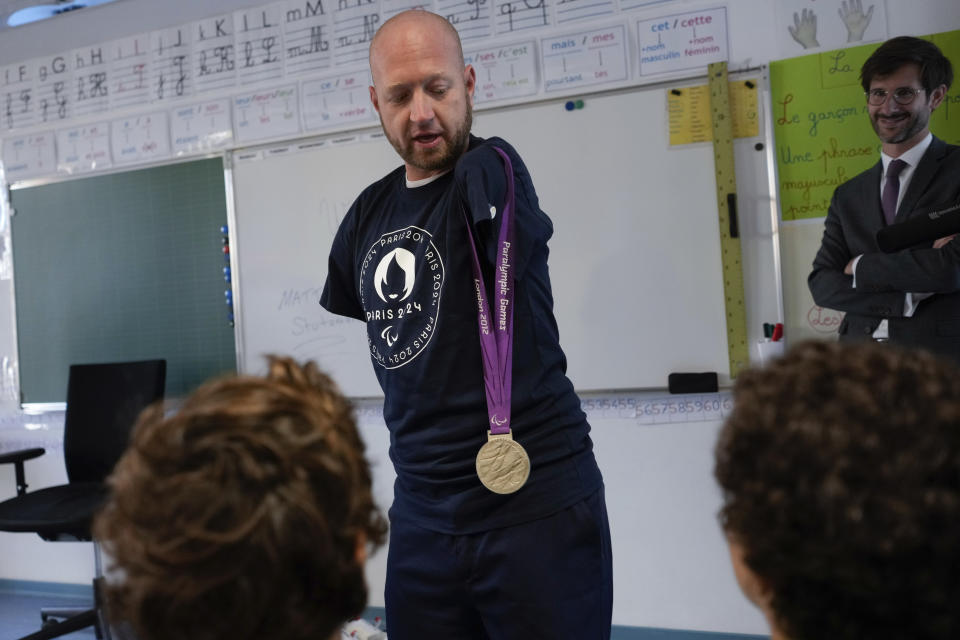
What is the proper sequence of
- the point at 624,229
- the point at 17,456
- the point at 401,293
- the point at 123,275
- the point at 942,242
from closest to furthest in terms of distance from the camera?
the point at 401,293 < the point at 942,242 < the point at 624,229 < the point at 17,456 < the point at 123,275

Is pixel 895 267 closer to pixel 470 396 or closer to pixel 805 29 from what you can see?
pixel 805 29

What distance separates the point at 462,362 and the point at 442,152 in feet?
1.20

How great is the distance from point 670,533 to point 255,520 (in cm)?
235

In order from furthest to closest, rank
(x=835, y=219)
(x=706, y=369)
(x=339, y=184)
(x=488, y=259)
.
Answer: (x=339, y=184)
(x=706, y=369)
(x=835, y=219)
(x=488, y=259)

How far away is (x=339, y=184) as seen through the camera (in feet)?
10.2

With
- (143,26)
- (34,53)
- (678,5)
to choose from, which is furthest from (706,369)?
(34,53)

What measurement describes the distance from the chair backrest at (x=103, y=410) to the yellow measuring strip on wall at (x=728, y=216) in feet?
6.95

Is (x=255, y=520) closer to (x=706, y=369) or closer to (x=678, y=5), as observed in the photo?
(x=706, y=369)

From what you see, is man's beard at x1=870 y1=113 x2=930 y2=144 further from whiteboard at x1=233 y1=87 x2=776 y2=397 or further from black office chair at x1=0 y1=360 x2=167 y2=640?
black office chair at x1=0 y1=360 x2=167 y2=640

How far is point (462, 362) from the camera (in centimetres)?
129

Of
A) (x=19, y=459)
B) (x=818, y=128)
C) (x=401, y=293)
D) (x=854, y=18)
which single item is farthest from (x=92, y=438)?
(x=854, y=18)

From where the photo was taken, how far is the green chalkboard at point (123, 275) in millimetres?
3348

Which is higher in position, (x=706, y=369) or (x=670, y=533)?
(x=706, y=369)

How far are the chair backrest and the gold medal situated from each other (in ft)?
7.29
